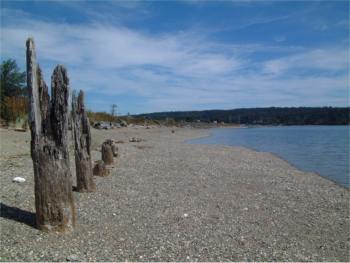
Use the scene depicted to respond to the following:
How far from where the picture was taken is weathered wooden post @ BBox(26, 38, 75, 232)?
228 inches

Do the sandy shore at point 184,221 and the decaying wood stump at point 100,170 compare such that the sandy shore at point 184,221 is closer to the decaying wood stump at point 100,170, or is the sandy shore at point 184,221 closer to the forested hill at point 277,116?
the decaying wood stump at point 100,170

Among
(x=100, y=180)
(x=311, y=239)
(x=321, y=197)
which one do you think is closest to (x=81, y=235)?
(x=311, y=239)

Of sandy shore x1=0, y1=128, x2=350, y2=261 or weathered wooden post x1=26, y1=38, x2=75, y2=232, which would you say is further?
weathered wooden post x1=26, y1=38, x2=75, y2=232

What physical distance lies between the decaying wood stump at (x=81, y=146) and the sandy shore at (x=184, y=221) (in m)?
0.33

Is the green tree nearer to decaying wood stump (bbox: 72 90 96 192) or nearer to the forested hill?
decaying wood stump (bbox: 72 90 96 192)

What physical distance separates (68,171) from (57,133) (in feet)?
2.06

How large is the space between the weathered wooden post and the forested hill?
96.2 meters

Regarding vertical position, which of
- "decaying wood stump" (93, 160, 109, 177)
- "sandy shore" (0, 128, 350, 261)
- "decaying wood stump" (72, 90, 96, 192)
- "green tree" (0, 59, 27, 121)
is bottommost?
"sandy shore" (0, 128, 350, 261)

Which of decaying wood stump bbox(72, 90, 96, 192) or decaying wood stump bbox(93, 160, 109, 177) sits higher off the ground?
decaying wood stump bbox(72, 90, 96, 192)

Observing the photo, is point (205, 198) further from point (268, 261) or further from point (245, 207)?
point (268, 261)

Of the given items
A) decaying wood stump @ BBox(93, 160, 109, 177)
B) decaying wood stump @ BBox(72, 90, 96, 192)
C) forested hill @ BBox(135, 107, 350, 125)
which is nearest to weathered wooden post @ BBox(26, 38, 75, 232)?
decaying wood stump @ BBox(72, 90, 96, 192)

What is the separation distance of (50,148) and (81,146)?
3.11m

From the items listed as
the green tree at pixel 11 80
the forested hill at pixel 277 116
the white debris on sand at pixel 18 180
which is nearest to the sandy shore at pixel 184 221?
the white debris on sand at pixel 18 180

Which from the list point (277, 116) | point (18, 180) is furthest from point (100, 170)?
point (277, 116)
